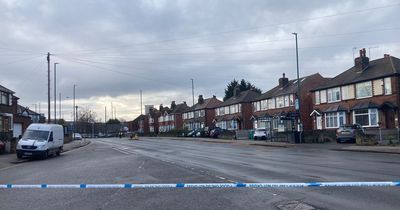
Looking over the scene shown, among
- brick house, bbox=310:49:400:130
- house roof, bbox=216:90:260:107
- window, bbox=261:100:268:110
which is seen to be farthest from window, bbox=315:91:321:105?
house roof, bbox=216:90:260:107

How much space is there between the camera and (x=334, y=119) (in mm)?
48219

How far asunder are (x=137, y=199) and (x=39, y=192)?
10.9 ft

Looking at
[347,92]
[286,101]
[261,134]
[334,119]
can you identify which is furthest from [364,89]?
[286,101]

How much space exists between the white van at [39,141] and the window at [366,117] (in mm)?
30475

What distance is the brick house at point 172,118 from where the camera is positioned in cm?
11294

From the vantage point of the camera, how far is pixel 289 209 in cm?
827

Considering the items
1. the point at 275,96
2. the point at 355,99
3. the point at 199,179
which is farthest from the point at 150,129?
the point at 199,179

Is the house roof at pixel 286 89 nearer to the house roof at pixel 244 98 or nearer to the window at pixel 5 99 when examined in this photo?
the house roof at pixel 244 98

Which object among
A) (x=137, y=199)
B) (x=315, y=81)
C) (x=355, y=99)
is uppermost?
(x=315, y=81)

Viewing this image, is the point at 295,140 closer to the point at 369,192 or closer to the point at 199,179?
the point at 199,179

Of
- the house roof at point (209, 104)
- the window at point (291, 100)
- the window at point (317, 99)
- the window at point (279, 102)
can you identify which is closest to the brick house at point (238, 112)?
the house roof at point (209, 104)

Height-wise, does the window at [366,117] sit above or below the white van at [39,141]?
above

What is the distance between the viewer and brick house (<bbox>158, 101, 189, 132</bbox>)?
113m

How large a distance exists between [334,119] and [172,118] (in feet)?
237
